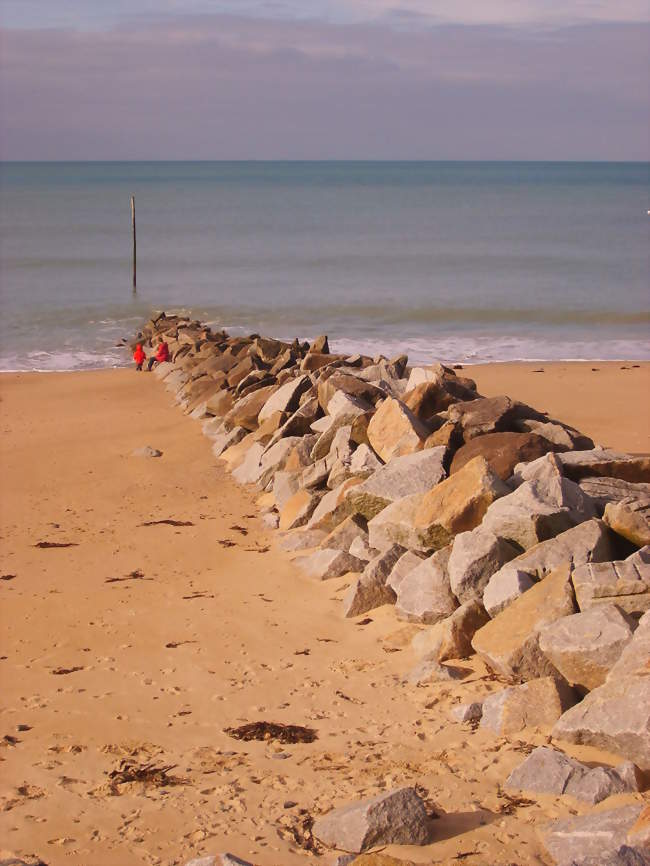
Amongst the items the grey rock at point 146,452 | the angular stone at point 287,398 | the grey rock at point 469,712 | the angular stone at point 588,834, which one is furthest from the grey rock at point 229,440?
the angular stone at point 588,834

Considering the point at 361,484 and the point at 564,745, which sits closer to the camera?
the point at 564,745

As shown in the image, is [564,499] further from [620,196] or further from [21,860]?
[620,196]

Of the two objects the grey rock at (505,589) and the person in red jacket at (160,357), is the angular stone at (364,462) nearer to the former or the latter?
the grey rock at (505,589)

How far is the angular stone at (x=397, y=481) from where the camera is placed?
8.23 metres

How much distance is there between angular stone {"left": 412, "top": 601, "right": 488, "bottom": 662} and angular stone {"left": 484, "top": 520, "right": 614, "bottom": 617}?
86 mm

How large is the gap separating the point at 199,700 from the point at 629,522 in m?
2.86

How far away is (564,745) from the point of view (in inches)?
205

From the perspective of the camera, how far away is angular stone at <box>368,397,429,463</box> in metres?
9.04

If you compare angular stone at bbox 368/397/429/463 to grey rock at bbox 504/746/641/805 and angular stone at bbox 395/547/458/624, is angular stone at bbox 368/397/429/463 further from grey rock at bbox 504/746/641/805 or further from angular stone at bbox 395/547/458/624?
grey rock at bbox 504/746/641/805

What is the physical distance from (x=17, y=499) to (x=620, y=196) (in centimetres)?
10605

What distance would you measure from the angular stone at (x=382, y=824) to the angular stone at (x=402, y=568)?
283cm

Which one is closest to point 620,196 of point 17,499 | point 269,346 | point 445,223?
point 445,223

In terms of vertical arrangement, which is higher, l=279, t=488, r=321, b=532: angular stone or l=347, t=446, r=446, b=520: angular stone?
l=347, t=446, r=446, b=520: angular stone

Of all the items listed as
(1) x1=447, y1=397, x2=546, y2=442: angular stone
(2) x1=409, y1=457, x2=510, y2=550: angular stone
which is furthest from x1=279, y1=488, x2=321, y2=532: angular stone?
(2) x1=409, y1=457, x2=510, y2=550: angular stone
